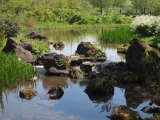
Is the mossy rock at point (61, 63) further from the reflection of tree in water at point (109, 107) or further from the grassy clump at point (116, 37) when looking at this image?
the grassy clump at point (116, 37)

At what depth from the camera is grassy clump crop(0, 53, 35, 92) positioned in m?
11.2

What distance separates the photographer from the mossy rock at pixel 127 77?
12.1 metres

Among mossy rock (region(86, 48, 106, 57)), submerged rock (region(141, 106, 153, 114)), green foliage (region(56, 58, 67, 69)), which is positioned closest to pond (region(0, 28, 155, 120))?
submerged rock (region(141, 106, 153, 114))

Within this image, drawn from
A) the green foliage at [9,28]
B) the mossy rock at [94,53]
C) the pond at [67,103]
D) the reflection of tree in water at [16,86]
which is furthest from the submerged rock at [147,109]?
the green foliage at [9,28]

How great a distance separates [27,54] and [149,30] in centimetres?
1324

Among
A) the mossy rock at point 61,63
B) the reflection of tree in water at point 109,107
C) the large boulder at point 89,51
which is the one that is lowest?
the reflection of tree in water at point 109,107

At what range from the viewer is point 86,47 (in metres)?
18.2

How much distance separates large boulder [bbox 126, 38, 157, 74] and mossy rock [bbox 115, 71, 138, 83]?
41 centimetres

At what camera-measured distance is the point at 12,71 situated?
11391mm

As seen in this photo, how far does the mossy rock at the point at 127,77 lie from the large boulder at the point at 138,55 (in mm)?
410

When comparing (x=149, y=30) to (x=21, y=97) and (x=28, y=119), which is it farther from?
(x=28, y=119)

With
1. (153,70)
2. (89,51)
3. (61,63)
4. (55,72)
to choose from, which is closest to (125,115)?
(153,70)

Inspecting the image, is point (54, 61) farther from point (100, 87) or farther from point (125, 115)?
point (125, 115)

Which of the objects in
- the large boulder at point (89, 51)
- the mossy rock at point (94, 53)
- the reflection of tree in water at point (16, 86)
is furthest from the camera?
the large boulder at point (89, 51)
